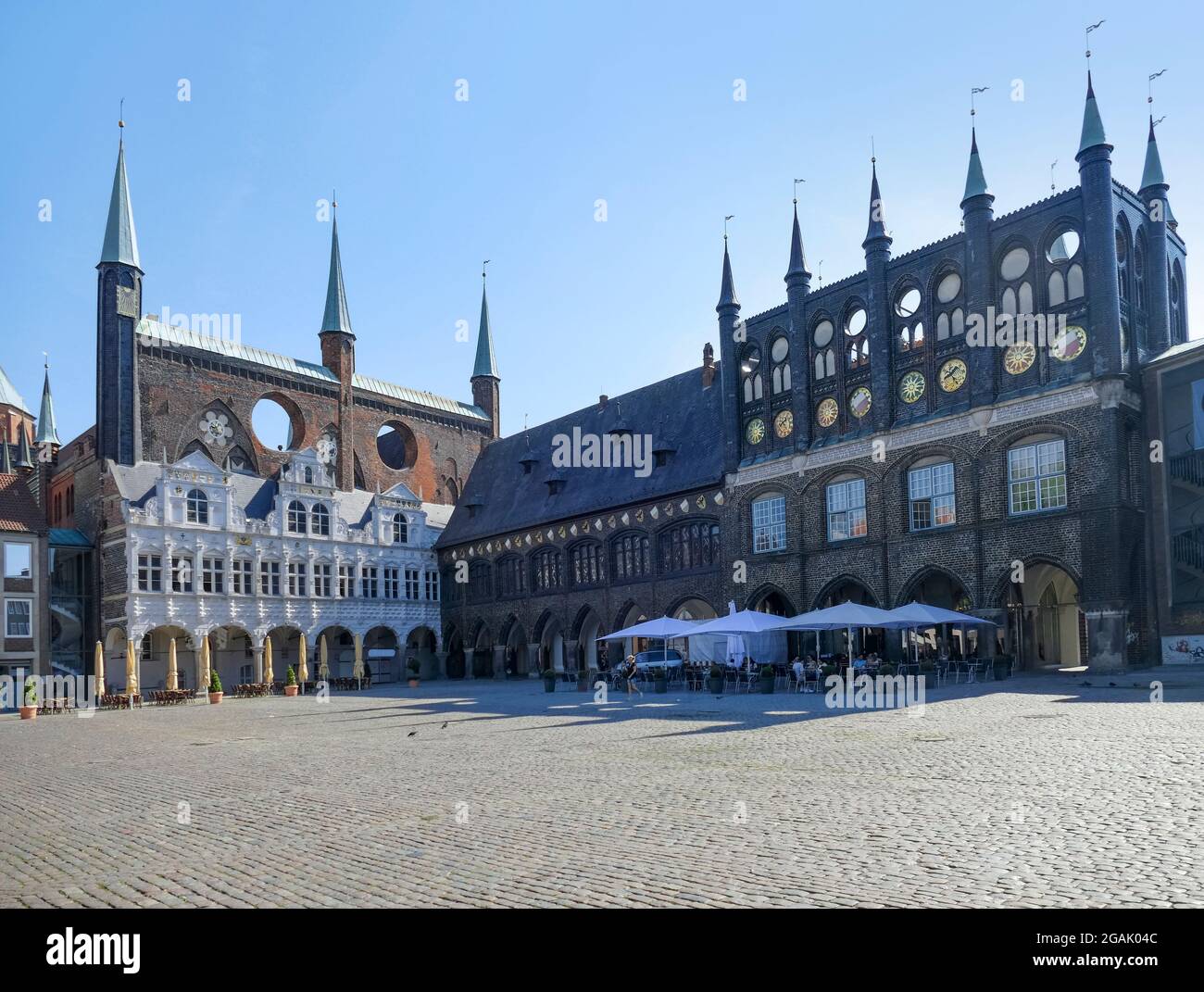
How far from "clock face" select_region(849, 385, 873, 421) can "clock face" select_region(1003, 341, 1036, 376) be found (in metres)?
5.53

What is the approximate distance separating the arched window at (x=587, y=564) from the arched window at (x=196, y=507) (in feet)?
58.6

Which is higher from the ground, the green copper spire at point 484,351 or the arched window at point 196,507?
the green copper spire at point 484,351

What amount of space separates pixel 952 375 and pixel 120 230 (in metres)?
40.2

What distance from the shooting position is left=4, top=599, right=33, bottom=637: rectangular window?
4669cm

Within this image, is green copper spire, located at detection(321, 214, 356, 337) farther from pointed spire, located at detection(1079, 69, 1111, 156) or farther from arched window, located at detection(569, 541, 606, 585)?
pointed spire, located at detection(1079, 69, 1111, 156)

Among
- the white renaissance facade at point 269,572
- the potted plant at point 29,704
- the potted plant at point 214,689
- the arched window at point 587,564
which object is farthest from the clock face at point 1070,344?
the white renaissance facade at point 269,572

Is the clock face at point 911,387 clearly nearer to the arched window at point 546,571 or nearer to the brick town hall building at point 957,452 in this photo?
the brick town hall building at point 957,452

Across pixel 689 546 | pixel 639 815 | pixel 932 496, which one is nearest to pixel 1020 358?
pixel 932 496

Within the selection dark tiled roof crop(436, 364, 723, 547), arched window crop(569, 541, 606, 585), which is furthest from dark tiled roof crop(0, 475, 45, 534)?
arched window crop(569, 541, 606, 585)

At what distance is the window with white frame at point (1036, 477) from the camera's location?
112ft

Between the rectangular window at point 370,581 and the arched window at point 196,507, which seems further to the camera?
the rectangular window at point 370,581

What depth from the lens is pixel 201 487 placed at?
51844mm

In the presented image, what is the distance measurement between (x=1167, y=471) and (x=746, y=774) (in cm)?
2679
